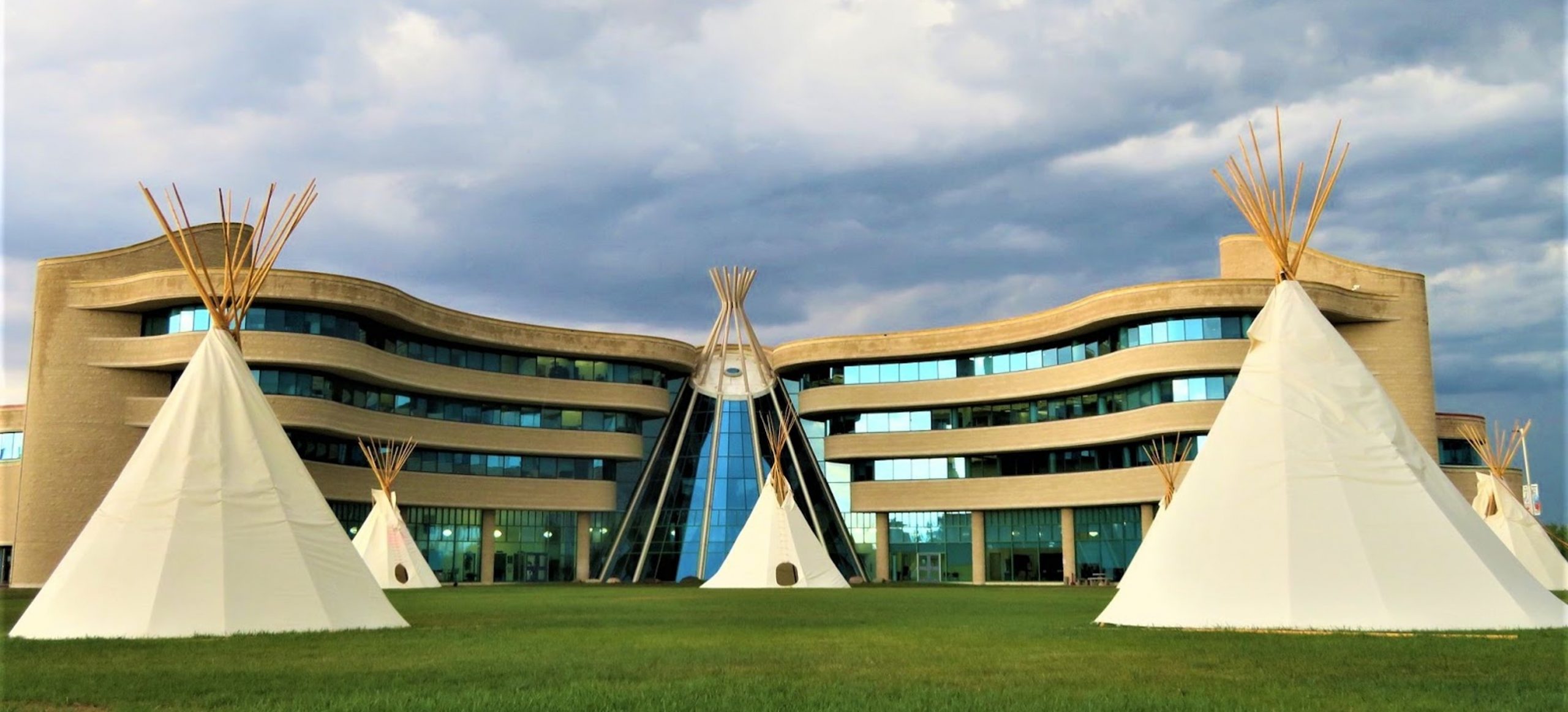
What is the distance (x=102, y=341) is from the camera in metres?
57.5

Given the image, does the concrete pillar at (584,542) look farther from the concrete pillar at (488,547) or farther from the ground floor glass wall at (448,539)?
the ground floor glass wall at (448,539)

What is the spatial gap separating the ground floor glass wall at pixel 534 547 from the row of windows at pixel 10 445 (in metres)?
24.7

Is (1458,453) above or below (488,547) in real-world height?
above

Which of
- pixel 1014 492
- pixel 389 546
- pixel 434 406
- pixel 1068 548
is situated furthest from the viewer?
pixel 434 406

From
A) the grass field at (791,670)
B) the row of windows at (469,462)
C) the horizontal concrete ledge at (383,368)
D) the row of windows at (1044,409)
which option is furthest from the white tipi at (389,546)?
the grass field at (791,670)

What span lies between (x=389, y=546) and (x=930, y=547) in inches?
1218

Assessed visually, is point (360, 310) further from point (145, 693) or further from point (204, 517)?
point (145, 693)

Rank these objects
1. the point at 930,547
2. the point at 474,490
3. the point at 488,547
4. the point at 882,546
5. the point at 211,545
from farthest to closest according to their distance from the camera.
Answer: the point at 882,546 < the point at 930,547 < the point at 488,547 < the point at 474,490 < the point at 211,545

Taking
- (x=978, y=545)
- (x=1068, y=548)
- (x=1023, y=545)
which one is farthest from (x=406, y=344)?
(x=1068, y=548)

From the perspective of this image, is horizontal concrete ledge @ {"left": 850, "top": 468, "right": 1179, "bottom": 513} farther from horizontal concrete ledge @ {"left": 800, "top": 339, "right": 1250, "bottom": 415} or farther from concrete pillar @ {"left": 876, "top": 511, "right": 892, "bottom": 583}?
horizontal concrete ledge @ {"left": 800, "top": 339, "right": 1250, "bottom": 415}

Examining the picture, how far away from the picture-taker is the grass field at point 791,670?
9.55 meters

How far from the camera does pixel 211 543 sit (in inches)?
690

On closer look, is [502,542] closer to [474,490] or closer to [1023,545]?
→ [474,490]

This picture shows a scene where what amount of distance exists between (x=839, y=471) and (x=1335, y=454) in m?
53.7
